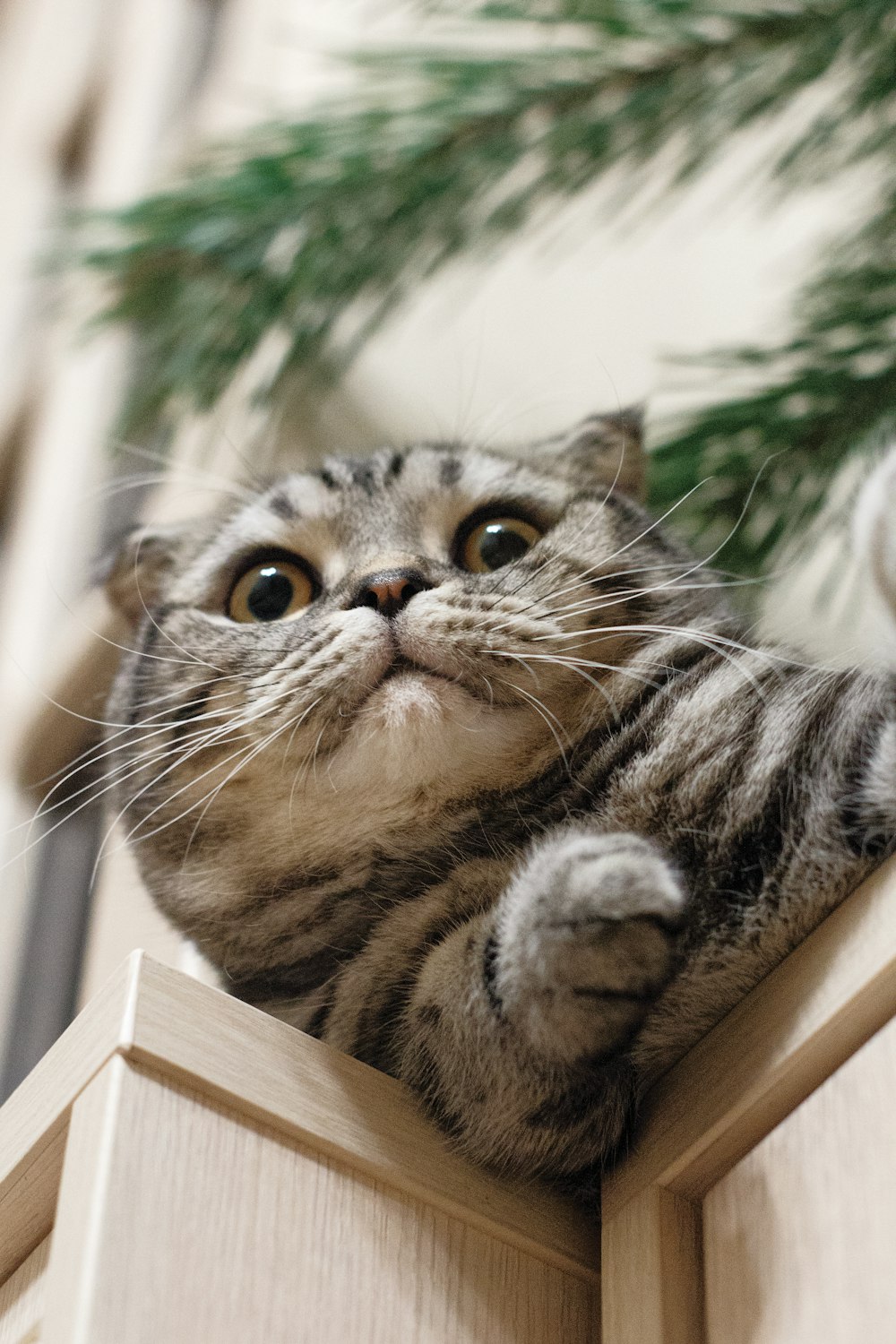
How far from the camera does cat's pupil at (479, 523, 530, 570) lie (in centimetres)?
83

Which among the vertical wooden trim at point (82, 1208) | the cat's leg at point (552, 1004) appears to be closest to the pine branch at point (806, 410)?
the cat's leg at point (552, 1004)

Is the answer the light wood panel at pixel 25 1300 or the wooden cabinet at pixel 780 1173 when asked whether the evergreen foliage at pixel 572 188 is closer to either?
the wooden cabinet at pixel 780 1173

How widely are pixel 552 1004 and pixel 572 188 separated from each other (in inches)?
18.2

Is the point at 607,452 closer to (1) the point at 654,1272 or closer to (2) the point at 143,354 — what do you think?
(2) the point at 143,354

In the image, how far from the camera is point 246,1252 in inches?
19.1

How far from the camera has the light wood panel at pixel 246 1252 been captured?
1.47 feet

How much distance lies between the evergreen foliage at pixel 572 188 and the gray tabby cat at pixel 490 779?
100mm

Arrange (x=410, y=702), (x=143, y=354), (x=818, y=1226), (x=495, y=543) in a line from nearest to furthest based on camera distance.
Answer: (x=818, y=1226), (x=410, y=702), (x=495, y=543), (x=143, y=354)

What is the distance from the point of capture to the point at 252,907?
0.76 m

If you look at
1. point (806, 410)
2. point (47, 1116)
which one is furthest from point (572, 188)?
point (47, 1116)

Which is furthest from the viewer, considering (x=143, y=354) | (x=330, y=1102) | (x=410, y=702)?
(x=143, y=354)

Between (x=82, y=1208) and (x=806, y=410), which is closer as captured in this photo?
(x=82, y=1208)

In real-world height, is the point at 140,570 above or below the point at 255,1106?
above

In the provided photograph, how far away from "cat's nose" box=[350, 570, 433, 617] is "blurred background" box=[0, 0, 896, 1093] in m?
0.20
